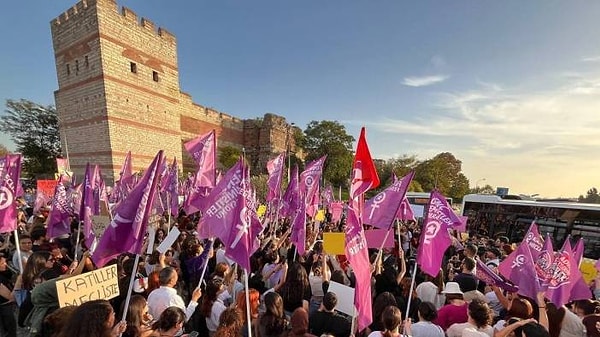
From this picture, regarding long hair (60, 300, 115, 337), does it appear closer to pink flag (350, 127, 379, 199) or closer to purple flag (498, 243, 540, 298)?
pink flag (350, 127, 379, 199)

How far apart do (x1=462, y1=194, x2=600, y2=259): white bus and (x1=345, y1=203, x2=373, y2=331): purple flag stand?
9895mm

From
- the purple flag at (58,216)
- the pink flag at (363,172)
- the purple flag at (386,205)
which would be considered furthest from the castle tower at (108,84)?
the pink flag at (363,172)

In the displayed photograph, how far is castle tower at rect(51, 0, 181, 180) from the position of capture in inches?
835

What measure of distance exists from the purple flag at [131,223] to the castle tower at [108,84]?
20850 mm

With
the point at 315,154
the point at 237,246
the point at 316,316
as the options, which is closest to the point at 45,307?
the point at 237,246

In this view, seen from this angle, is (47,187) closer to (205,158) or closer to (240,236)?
(205,158)

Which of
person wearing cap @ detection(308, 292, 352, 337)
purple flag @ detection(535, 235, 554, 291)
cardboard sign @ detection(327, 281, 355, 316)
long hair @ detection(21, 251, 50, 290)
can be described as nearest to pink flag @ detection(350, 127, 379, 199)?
cardboard sign @ detection(327, 281, 355, 316)

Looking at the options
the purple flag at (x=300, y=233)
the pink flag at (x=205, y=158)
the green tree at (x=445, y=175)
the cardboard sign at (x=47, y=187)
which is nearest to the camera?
the purple flag at (x=300, y=233)

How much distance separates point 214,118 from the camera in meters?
37.8

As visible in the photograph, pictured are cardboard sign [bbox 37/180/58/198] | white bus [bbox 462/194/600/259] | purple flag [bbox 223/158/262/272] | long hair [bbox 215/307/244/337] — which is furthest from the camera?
cardboard sign [bbox 37/180/58/198]

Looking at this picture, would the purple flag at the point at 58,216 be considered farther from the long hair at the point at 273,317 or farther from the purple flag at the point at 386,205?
the purple flag at the point at 386,205

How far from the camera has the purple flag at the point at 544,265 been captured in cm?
435

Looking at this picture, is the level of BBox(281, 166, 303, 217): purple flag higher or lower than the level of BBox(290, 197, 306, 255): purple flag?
higher

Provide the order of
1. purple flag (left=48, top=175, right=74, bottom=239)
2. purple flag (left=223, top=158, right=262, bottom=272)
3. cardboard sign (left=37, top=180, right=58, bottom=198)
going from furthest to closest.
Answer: cardboard sign (left=37, top=180, right=58, bottom=198) < purple flag (left=48, top=175, right=74, bottom=239) < purple flag (left=223, top=158, right=262, bottom=272)
